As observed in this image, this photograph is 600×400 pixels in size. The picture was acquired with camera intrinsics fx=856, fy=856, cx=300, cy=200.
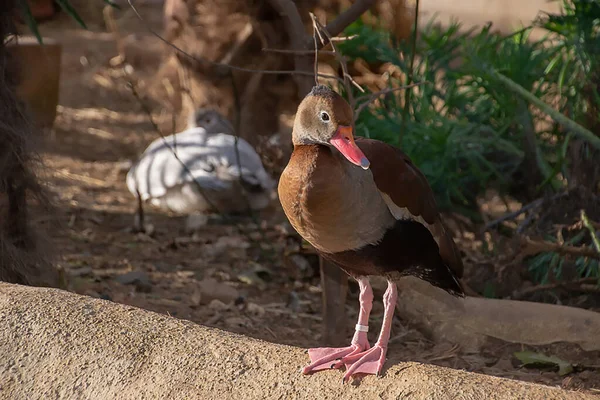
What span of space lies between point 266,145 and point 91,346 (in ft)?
9.29

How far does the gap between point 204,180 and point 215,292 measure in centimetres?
140

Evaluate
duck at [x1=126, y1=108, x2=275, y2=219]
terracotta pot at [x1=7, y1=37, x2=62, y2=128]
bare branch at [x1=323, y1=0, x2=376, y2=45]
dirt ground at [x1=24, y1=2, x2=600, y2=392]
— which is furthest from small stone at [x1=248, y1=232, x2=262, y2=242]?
terracotta pot at [x1=7, y1=37, x2=62, y2=128]

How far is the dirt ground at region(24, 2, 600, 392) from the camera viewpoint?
11.4ft

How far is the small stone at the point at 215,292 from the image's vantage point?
3840 mm

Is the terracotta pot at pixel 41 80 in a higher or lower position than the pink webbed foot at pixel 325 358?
lower

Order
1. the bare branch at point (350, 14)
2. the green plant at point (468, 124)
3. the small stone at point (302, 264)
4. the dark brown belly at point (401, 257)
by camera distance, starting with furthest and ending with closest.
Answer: the green plant at point (468, 124), the small stone at point (302, 264), the bare branch at point (350, 14), the dark brown belly at point (401, 257)

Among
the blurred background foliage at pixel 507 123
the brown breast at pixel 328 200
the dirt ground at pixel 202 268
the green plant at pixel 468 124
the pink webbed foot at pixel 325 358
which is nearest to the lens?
the pink webbed foot at pixel 325 358

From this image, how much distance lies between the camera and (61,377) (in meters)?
2.18

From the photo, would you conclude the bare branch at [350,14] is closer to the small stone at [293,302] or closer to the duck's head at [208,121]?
the small stone at [293,302]

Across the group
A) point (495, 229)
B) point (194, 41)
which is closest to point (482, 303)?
point (495, 229)

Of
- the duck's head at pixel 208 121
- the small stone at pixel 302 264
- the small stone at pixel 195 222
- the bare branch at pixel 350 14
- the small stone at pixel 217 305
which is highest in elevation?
the bare branch at pixel 350 14

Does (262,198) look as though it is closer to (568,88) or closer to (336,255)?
(568,88)

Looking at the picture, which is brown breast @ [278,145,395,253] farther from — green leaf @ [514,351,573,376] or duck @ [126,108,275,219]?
duck @ [126,108,275,219]

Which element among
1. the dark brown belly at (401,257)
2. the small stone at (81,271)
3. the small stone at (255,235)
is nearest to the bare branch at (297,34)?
the dark brown belly at (401,257)
